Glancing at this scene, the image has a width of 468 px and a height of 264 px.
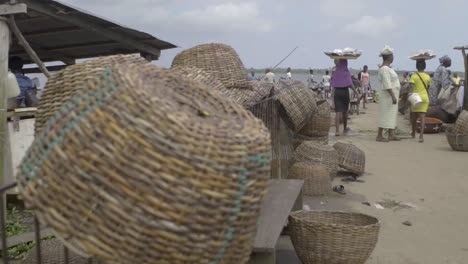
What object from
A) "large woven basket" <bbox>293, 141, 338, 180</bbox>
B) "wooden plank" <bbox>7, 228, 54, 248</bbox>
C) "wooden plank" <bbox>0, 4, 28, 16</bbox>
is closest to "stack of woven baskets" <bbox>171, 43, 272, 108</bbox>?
"wooden plank" <bbox>0, 4, 28, 16</bbox>

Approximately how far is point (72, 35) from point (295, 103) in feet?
10.9

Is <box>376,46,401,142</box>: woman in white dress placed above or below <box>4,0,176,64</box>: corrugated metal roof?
below

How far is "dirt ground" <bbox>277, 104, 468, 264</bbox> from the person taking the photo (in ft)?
15.6

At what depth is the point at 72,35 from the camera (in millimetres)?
7676

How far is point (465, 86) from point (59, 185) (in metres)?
13.5

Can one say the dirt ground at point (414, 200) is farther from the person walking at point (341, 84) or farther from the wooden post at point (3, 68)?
the wooden post at point (3, 68)

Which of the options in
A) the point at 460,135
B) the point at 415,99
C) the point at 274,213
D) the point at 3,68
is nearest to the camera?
the point at 274,213

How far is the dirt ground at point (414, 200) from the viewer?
15.6ft

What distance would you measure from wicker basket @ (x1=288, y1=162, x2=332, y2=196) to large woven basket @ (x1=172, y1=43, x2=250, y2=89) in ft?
6.70

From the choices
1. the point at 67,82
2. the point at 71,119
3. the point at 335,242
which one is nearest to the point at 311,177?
the point at 335,242

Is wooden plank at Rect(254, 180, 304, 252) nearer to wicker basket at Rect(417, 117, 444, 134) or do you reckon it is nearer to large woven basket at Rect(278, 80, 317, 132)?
large woven basket at Rect(278, 80, 317, 132)

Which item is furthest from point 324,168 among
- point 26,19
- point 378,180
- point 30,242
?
point 26,19

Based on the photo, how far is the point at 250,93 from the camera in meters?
4.97

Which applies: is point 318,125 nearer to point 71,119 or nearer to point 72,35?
point 72,35
